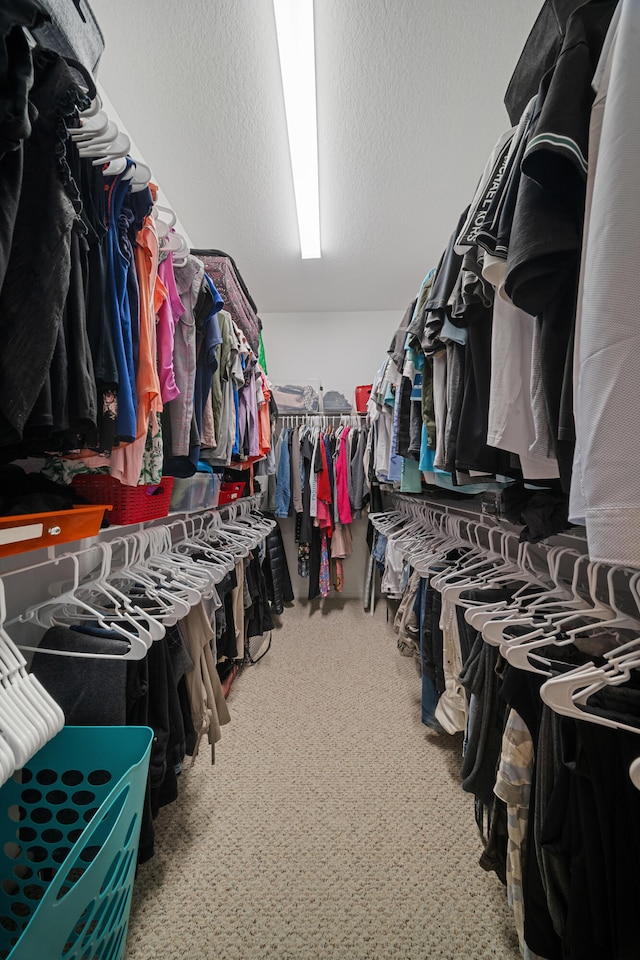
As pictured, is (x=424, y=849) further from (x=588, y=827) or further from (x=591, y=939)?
(x=588, y=827)

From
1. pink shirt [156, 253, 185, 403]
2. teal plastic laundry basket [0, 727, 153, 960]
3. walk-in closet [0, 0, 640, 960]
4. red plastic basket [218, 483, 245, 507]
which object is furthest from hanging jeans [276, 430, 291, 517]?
teal plastic laundry basket [0, 727, 153, 960]

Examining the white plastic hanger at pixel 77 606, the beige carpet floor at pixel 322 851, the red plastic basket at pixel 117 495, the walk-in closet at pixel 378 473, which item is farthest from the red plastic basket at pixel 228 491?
the white plastic hanger at pixel 77 606

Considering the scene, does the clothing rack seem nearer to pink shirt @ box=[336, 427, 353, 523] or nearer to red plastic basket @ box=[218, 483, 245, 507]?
pink shirt @ box=[336, 427, 353, 523]

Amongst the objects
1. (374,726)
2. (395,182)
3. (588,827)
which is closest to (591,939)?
(588,827)

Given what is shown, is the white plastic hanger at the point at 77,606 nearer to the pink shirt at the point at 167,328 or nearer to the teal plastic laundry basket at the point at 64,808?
the teal plastic laundry basket at the point at 64,808

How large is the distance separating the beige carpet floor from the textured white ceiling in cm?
298

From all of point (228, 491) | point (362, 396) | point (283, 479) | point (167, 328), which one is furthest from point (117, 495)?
point (362, 396)

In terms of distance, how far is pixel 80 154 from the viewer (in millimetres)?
739

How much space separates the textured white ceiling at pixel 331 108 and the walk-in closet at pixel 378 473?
1 centimetres

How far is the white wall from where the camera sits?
390cm

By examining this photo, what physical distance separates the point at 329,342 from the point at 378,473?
6.87ft

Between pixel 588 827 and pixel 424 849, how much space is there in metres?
0.86

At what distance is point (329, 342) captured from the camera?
3904 mm

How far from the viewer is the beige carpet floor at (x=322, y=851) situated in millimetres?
979
